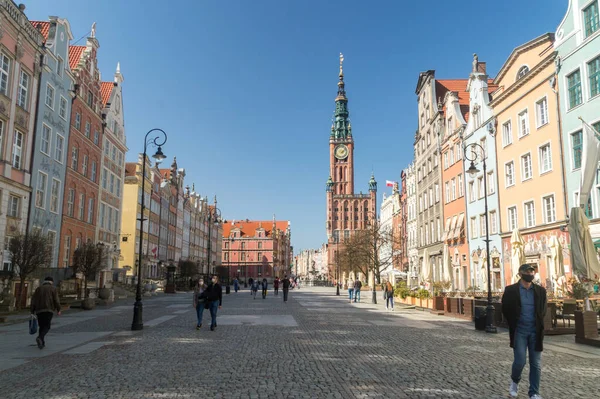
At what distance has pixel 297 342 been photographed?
42.3 ft

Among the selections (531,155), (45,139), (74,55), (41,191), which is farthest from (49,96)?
(531,155)

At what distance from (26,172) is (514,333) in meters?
26.7

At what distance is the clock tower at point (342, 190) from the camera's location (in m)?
149

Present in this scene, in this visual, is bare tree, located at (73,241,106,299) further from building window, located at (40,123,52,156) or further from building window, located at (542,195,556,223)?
building window, located at (542,195,556,223)

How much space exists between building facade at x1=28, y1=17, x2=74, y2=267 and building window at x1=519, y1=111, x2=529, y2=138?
94.4ft

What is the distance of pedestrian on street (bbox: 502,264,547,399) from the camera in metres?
6.73

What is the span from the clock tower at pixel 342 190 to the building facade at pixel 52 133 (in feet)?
391

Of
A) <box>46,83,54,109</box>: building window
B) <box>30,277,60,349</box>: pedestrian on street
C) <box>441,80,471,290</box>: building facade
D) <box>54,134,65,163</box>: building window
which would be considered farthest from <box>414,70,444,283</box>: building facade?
<box>30,277,60,349</box>: pedestrian on street

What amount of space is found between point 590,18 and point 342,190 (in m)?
130

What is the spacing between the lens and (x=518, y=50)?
29.5m

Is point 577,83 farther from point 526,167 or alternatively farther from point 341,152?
point 341,152

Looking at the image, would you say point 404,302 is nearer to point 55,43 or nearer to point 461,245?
point 461,245

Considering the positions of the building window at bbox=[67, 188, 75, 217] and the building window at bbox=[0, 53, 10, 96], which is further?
the building window at bbox=[67, 188, 75, 217]

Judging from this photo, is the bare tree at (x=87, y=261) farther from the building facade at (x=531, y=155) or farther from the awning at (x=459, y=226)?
the awning at (x=459, y=226)
